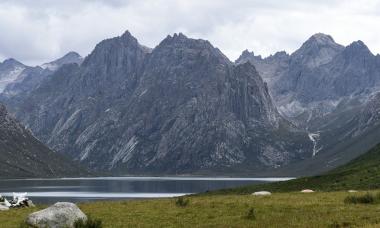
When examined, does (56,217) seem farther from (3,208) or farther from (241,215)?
(3,208)

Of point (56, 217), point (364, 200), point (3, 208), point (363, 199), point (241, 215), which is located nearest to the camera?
point (56, 217)

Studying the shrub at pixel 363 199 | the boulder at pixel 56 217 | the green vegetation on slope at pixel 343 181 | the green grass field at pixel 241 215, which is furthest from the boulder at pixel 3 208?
the green vegetation on slope at pixel 343 181

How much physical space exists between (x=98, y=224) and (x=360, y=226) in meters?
16.5

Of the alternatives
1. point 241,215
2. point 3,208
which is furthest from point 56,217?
point 3,208

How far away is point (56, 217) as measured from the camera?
42.8 metres

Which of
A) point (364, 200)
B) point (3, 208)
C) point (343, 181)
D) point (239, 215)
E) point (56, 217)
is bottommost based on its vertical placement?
point (239, 215)

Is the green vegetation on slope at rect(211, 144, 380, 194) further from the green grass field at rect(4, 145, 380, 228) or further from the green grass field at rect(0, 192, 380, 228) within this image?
the green grass field at rect(0, 192, 380, 228)

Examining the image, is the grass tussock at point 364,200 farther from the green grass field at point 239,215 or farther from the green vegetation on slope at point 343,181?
the green vegetation on slope at point 343,181

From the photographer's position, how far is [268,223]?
4266 centimetres

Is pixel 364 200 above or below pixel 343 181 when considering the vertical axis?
below

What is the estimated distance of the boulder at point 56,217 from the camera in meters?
42.4

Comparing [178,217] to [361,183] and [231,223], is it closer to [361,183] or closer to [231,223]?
[231,223]

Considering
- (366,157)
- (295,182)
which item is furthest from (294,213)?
(366,157)

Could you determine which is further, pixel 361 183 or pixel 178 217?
pixel 361 183
